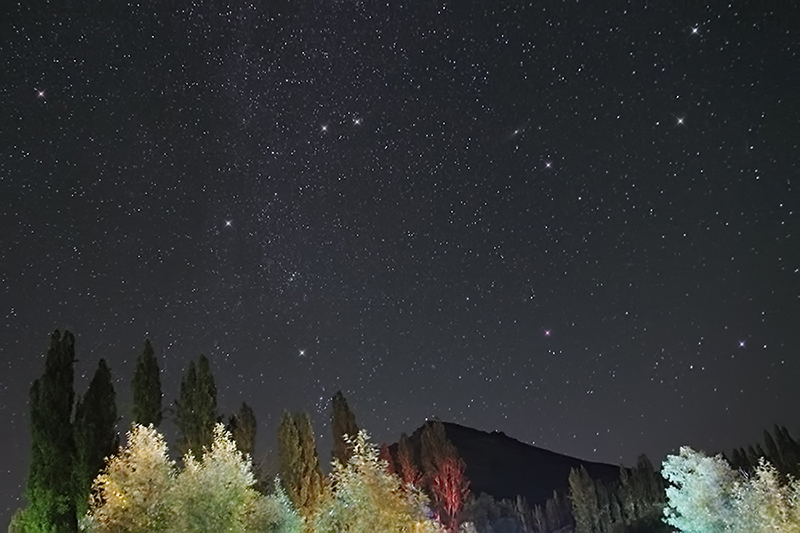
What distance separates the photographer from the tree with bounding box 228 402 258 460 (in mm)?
45219

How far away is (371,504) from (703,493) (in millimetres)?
29507

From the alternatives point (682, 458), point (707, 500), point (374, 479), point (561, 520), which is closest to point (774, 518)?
point (707, 500)

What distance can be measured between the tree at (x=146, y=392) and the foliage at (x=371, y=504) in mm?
11631

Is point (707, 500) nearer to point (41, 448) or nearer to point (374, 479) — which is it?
point (374, 479)

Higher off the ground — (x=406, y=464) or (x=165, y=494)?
(x=406, y=464)

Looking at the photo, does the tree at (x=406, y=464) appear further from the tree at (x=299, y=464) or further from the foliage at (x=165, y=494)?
the foliage at (x=165, y=494)

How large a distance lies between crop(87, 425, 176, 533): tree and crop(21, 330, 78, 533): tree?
8.00 ft

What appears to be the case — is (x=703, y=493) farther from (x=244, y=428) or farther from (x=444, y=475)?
(x=244, y=428)

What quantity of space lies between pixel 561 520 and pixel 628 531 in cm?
3596

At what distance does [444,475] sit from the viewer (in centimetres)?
6581

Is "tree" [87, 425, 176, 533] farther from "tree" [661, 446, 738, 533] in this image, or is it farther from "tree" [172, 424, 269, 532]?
"tree" [661, 446, 738, 533]

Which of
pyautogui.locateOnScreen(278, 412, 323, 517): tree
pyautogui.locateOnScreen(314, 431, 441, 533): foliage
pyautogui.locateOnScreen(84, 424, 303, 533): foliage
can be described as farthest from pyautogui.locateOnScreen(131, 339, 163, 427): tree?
pyautogui.locateOnScreen(278, 412, 323, 517): tree

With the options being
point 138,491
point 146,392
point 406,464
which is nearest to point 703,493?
point 406,464

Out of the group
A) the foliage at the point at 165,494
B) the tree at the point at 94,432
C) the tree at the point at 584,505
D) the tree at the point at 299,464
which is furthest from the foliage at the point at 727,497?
the tree at the point at 584,505
